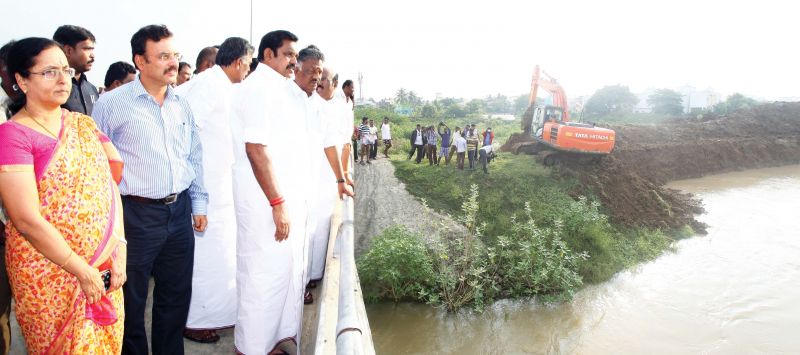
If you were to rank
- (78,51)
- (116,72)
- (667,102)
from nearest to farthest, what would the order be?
1. (78,51)
2. (116,72)
3. (667,102)

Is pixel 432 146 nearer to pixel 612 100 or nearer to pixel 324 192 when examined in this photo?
pixel 324 192

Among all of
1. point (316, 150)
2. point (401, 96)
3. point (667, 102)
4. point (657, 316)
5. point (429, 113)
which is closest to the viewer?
point (316, 150)

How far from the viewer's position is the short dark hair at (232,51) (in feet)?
9.80

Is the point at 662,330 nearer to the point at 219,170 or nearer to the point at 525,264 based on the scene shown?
the point at 525,264

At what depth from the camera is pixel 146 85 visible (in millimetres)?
2197

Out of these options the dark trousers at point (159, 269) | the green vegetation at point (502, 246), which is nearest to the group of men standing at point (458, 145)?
the green vegetation at point (502, 246)

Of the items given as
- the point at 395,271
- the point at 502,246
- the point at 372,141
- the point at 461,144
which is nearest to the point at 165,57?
the point at 395,271

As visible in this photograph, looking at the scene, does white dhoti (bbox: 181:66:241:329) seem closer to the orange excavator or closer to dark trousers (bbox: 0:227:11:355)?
dark trousers (bbox: 0:227:11:355)

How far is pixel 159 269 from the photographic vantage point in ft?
7.41

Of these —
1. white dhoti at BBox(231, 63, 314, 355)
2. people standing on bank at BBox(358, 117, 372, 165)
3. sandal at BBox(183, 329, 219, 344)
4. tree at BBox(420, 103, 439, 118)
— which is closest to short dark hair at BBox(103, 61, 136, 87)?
white dhoti at BBox(231, 63, 314, 355)

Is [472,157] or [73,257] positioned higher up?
[73,257]

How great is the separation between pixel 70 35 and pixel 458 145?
11025 millimetres

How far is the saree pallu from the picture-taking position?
5.31ft

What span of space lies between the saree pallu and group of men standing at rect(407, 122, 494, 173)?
11.6 meters
